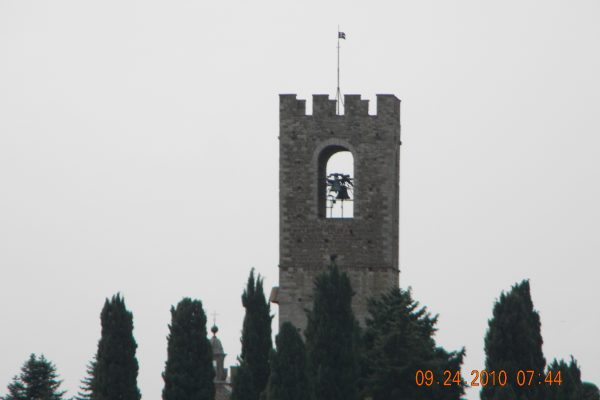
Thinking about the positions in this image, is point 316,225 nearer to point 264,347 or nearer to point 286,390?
point 264,347

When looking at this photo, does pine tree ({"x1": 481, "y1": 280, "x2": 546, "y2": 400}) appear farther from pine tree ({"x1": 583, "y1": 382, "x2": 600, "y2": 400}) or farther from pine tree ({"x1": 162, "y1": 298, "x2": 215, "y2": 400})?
pine tree ({"x1": 162, "y1": 298, "x2": 215, "y2": 400})

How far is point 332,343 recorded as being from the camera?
6103cm

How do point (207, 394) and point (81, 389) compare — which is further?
point (81, 389)

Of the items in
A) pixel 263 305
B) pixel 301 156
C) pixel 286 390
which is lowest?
pixel 286 390

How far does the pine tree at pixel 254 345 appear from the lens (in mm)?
63406

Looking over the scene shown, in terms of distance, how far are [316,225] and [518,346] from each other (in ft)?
33.6

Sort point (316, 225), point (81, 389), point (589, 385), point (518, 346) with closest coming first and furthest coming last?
point (518, 346) < point (316, 225) < point (589, 385) < point (81, 389)

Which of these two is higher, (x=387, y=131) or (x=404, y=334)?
(x=387, y=131)

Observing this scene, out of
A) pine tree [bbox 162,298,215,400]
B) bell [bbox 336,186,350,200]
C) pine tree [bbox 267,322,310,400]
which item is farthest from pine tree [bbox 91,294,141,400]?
bell [bbox 336,186,350,200]

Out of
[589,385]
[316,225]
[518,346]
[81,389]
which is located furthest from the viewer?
[81,389]

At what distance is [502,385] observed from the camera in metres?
60.0

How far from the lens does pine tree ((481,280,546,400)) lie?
62.3 meters

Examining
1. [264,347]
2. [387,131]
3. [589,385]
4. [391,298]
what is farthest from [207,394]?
[589,385]

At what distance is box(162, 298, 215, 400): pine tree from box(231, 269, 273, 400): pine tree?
4.82ft
